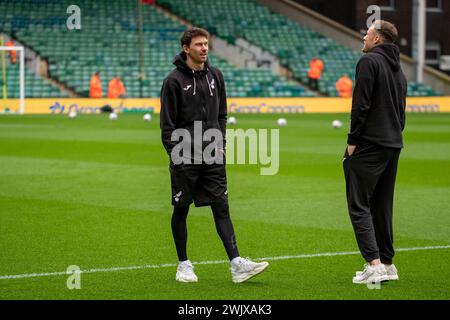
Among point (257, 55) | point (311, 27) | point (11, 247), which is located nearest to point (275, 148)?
point (11, 247)

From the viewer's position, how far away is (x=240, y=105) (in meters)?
45.7

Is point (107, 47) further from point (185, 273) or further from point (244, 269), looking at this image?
point (244, 269)

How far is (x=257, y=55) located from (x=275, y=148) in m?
29.0

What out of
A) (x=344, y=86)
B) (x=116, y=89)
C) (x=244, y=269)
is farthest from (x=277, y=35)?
(x=244, y=269)

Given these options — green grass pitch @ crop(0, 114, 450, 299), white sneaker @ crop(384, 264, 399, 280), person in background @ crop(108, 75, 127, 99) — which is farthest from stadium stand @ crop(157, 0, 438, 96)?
white sneaker @ crop(384, 264, 399, 280)

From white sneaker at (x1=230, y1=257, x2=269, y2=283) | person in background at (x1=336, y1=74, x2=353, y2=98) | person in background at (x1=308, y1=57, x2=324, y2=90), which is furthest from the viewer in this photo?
person in background at (x1=308, y1=57, x2=324, y2=90)

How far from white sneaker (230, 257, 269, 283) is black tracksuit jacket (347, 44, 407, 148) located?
1.27 m

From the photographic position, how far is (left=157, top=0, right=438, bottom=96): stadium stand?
175 ft

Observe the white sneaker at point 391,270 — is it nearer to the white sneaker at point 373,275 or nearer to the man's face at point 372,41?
the white sneaker at point 373,275

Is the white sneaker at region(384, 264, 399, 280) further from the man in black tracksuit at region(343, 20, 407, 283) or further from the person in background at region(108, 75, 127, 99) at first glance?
the person in background at region(108, 75, 127, 99)

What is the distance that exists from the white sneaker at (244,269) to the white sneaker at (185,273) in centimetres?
34

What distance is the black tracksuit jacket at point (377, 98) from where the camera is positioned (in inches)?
317

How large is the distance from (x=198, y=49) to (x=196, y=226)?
3.98 metres
